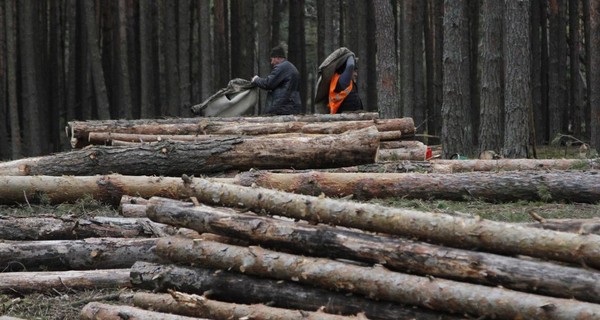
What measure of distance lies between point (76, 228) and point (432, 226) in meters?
3.68

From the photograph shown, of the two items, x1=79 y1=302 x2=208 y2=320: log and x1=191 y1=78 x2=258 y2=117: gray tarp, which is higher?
x1=191 y1=78 x2=258 y2=117: gray tarp

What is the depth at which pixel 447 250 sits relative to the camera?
6320mm

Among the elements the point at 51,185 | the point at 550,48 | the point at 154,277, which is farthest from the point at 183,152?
the point at 550,48

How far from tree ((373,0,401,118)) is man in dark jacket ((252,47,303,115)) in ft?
4.51

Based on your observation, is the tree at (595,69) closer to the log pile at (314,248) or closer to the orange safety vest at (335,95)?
the orange safety vest at (335,95)

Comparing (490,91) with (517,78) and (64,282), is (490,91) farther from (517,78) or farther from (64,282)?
(64,282)

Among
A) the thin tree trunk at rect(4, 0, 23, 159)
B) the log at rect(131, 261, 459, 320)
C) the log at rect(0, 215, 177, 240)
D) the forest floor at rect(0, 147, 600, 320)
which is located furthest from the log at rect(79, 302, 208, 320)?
the thin tree trunk at rect(4, 0, 23, 159)

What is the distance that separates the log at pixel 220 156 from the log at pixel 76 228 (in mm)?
1820

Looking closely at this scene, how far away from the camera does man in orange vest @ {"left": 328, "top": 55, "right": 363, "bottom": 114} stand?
16328mm

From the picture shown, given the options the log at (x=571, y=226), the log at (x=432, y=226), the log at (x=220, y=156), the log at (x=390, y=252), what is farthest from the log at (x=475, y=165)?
the log at (x=571, y=226)

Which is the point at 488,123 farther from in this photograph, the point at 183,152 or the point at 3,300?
the point at 3,300

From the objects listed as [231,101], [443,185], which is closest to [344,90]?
[231,101]

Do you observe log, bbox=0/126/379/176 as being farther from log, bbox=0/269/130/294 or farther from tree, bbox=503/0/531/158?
tree, bbox=503/0/531/158

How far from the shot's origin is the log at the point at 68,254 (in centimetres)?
859
